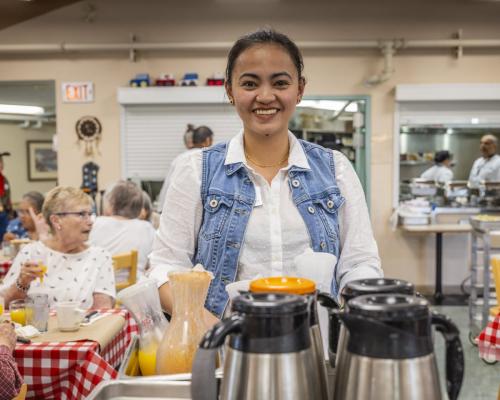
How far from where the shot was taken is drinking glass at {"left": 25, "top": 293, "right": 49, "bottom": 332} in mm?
2443

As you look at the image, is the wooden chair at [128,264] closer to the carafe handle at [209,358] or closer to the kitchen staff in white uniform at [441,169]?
the carafe handle at [209,358]

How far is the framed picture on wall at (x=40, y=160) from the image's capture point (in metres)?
12.5

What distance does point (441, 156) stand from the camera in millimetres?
6715

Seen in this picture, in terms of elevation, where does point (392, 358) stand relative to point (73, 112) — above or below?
below

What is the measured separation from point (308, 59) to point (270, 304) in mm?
6153

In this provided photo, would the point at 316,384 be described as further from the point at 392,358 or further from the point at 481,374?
the point at 481,374

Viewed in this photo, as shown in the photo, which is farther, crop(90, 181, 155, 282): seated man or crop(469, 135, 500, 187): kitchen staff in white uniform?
crop(469, 135, 500, 187): kitchen staff in white uniform

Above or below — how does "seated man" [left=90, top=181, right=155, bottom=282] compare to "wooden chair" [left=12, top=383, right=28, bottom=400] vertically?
above

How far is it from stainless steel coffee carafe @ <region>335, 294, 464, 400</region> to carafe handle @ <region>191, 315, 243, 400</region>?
16 centimetres

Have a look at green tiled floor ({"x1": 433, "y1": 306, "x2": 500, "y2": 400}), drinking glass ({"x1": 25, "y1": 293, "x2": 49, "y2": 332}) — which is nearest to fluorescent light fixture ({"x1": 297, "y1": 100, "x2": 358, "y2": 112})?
green tiled floor ({"x1": 433, "y1": 306, "x2": 500, "y2": 400})

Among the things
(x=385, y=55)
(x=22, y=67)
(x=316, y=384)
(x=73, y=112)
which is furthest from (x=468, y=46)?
(x=316, y=384)

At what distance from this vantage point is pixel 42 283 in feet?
9.51

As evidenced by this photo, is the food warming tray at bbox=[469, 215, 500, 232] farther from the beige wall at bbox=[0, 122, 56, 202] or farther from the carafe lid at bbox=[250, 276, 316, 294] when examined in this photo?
the beige wall at bbox=[0, 122, 56, 202]

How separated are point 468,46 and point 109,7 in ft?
13.6
